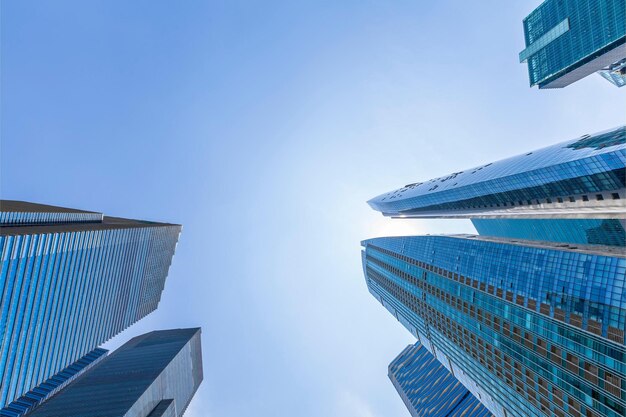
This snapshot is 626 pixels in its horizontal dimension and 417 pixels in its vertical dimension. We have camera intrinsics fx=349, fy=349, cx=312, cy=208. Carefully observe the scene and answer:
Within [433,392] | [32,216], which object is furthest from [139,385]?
[433,392]

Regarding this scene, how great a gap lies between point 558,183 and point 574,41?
8083 centimetres

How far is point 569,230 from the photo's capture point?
464 ft

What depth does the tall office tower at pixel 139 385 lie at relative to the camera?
11112 centimetres

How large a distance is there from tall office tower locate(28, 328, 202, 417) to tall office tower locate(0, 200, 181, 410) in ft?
48.5

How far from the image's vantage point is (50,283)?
327 feet

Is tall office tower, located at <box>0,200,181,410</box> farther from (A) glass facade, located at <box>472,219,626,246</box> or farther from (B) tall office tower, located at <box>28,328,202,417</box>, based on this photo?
(A) glass facade, located at <box>472,219,626,246</box>

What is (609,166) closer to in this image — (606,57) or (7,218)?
(606,57)

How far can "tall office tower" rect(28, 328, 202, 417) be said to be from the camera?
111 m

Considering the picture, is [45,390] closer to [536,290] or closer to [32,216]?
[32,216]

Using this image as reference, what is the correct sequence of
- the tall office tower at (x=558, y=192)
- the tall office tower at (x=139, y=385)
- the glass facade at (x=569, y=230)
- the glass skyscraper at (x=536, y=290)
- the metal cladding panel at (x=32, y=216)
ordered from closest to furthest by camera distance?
1. the glass skyscraper at (x=536, y=290)
2. the tall office tower at (x=558, y=192)
3. the metal cladding panel at (x=32, y=216)
4. the tall office tower at (x=139, y=385)
5. the glass facade at (x=569, y=230)

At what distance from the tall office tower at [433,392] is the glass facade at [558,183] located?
7832 centimetres

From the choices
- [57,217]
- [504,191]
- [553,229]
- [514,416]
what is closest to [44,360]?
[57,217]

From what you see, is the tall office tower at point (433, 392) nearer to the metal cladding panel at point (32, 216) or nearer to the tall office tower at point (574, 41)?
the tall office tower at point (574, 41)

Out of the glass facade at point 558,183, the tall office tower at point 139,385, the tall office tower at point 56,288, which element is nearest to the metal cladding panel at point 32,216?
the tall office tower at point 56,288
